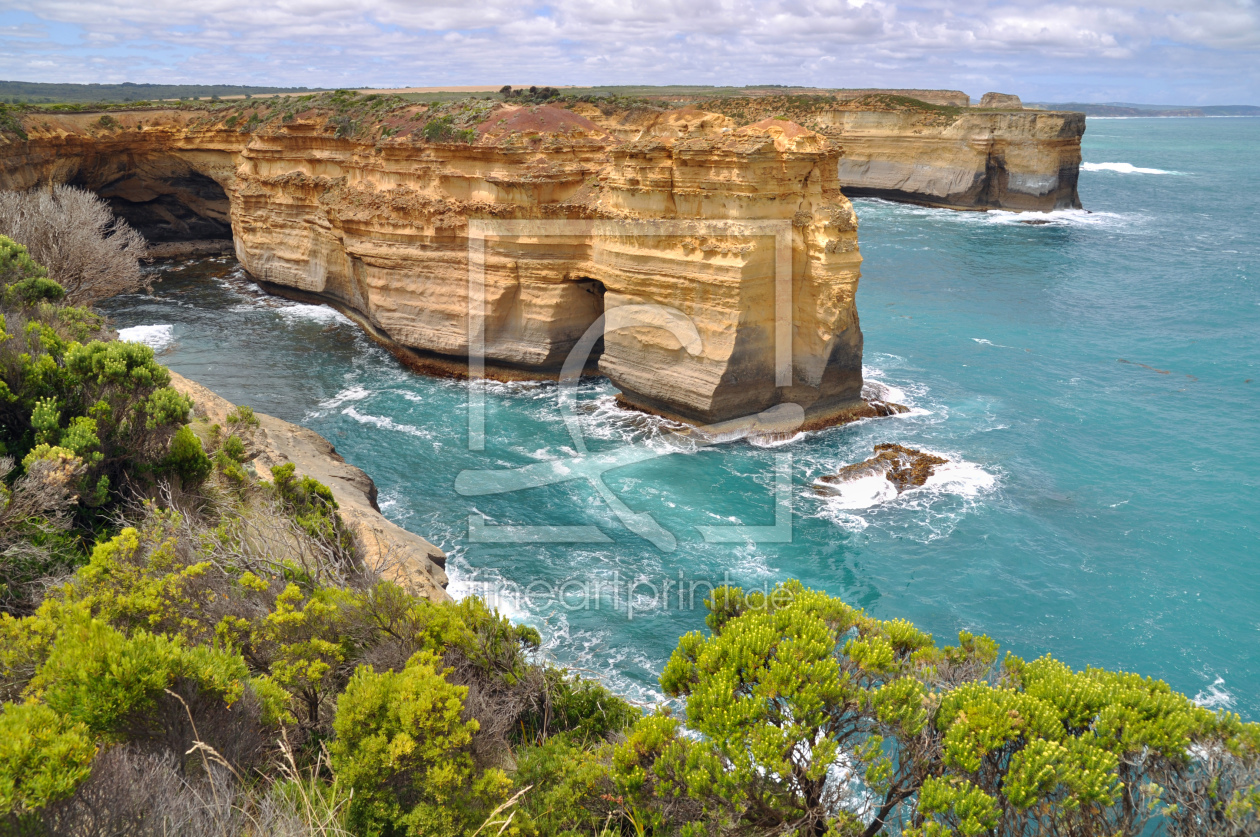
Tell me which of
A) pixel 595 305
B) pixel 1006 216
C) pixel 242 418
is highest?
pixel 1006 216

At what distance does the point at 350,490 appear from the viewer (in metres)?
20.2

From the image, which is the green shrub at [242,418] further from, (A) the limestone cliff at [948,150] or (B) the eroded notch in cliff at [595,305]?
(A) the limestone cliff at [948,150]

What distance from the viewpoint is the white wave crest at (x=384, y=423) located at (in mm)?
27359

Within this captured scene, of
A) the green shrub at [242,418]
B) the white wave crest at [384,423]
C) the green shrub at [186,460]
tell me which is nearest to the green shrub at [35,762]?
the green shrub at [186,460]

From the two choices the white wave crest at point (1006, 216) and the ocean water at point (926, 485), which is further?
the white wave crest at point (1006, 216)

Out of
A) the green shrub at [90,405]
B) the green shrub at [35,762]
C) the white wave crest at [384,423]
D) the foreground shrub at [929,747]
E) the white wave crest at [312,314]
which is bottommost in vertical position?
the white wave crest at [384,423]

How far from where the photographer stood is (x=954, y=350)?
1422 inches

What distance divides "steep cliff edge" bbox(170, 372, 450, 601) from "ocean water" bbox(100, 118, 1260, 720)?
1.66 m

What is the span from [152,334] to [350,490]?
22.3 meters

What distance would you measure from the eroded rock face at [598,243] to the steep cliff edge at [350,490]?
1072cm

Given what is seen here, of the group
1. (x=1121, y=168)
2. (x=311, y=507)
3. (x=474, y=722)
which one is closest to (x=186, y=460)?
(x=311, y=507)

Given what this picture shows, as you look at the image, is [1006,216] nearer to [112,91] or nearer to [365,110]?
[365,110]

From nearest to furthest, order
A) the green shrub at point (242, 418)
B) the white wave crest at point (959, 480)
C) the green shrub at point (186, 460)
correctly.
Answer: the green shrub at point (186, 460) → the green shrub at point (242, 418) → the white wave crest at point (959, 480)

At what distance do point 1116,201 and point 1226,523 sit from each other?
7118 cm
